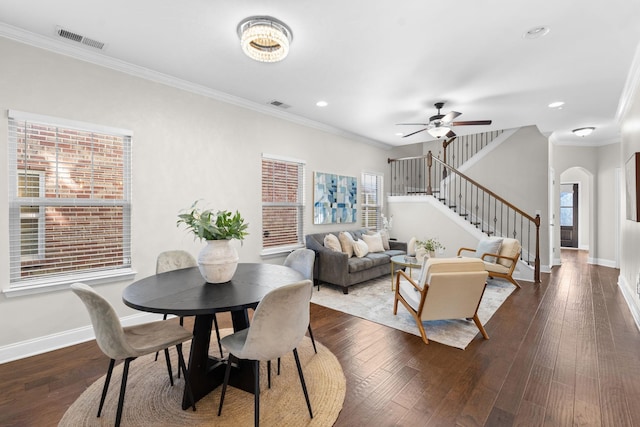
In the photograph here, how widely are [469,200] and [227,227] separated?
6505 millimetres

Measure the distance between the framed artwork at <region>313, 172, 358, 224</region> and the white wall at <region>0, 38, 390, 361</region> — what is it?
0.75m

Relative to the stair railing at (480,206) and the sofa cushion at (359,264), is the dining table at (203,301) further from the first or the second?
the stair railing at (480,206)

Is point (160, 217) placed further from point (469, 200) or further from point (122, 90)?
point (469, 200)

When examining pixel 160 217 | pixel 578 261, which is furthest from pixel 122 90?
pixel 578 261

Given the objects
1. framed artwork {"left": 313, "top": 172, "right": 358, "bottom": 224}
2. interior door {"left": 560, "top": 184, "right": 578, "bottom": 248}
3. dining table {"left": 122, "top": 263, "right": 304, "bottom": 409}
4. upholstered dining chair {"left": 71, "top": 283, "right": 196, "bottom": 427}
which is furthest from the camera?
interior door {"left": 560, "top": 184, "right": 578, "bottom": 248}

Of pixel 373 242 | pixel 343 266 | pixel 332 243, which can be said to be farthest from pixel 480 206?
pixel 343 266

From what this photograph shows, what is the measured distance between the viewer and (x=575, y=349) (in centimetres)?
288

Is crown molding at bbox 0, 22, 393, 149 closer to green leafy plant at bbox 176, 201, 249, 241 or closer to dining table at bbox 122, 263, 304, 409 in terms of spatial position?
green leafy plant at bbox 176, 201, 249, 241

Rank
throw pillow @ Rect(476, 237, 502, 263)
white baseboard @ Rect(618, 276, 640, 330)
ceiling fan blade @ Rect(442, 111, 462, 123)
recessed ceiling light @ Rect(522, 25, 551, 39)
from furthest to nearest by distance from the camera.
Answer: throw pillow @ Rect(476, 237, 502, 263), ceiling fan blade @ Rect(442, 111, 462, 123), white baseboard @ Rect(618, 276, 640, 330), recessed ceiling light @ Rect(522, 25, 551, 39)

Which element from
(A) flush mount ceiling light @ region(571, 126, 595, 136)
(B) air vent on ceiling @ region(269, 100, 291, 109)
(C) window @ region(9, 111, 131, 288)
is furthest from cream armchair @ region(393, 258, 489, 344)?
(A) flush mount ceiling light @ region(571, 126, 595, 136)

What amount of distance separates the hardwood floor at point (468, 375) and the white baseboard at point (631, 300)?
0.27ft

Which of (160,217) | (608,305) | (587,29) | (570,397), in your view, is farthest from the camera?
(608,305)

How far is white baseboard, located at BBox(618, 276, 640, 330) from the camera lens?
3524 millimetres

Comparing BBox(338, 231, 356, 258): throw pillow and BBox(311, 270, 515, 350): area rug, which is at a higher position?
BBox(338, 231, 356, 258): throw pillow
